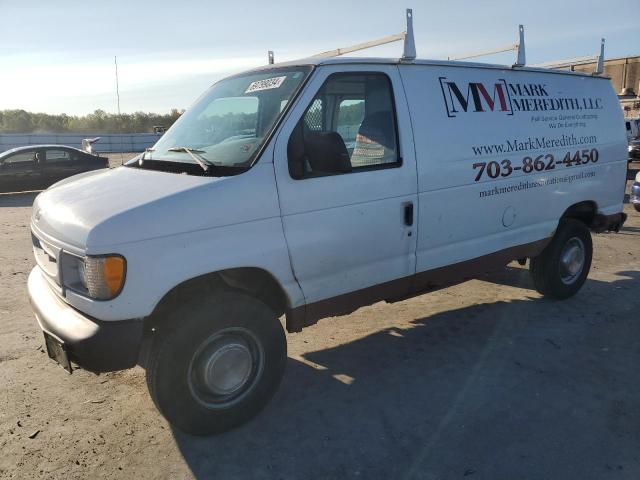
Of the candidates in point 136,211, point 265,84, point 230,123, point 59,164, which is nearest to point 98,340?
point 136,211

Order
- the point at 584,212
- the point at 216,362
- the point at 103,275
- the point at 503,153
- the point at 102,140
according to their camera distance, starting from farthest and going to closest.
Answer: the point at 102,140 < the point at 584,212 < the point at 503,153 < the point at 216,362 < the point at 103,275

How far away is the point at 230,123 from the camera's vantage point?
11.9ft

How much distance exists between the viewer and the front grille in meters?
3.00

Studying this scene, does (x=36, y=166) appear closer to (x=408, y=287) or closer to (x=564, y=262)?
(x=408, y=287)

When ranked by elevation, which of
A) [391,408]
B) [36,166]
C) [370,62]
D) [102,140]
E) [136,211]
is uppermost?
[102,140]

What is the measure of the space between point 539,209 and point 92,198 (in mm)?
3944

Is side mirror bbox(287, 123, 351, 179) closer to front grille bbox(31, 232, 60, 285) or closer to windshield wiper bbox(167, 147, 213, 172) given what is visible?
windshield wiper bbox(167, 147, 213, 172)

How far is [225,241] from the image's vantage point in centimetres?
295

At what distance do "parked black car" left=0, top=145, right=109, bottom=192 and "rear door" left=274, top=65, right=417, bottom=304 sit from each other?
13.4m

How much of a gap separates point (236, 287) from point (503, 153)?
2636 millimetres

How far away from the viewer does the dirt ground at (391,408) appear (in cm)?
290

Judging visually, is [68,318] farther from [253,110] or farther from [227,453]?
[253,110]

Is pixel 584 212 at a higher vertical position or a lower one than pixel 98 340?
higher

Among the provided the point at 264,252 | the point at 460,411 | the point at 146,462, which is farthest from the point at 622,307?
the point at 146,462
